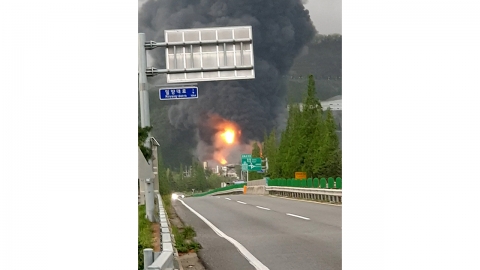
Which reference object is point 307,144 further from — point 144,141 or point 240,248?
point 144,141

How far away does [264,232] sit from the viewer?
18.6ft

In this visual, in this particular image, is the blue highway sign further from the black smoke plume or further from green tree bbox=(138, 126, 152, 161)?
green tree bbox=(138, 126, 152, 161)

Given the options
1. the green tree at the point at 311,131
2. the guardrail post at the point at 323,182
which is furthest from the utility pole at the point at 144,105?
the guardrail post at the point at 323,182

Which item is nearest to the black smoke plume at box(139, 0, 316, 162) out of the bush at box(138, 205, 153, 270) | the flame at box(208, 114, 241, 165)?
the flame at box(208, 114, 241, 165)

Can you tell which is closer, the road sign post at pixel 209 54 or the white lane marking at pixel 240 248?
the white lane marking at pixel 240 248

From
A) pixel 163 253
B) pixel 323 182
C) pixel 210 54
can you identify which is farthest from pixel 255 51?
pixel 163 253

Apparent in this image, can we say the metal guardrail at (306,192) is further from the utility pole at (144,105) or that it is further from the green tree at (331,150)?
the utility pole at (144,105)

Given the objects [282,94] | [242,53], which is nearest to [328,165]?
[282,94]

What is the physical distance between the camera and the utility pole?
5230mm

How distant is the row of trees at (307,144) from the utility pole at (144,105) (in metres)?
1.05

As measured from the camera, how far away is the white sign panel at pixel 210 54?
5.59m

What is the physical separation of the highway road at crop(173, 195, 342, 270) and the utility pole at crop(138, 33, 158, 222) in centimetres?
29
